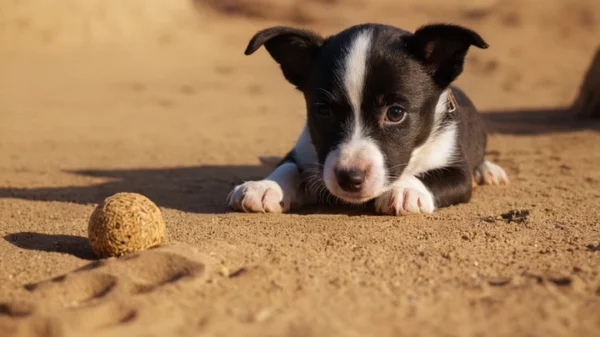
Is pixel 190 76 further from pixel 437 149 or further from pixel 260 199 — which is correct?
pixel 260 199

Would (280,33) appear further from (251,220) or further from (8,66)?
(8,66)

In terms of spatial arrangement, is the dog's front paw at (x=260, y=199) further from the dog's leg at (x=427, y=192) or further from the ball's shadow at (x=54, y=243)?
the ball's shadow at (x=54, y=243)

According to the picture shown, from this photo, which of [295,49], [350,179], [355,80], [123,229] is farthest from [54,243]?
[295,49]

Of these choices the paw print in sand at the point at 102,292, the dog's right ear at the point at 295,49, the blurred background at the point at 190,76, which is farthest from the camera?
the blurred background at the point at 190,76

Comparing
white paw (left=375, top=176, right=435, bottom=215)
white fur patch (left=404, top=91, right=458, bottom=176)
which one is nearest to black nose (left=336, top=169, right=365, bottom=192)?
white paw (left=375, top=176, right=435, bottom=215)

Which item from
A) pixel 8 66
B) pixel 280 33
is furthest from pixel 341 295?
pixel 8 66

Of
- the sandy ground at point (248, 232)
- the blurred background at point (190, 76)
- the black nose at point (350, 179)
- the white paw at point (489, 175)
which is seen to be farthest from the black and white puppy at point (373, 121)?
the blurred background at point (190, 76)

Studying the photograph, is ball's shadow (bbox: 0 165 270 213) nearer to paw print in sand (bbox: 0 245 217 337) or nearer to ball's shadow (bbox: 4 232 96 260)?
ball's shadow (bbox: 4 232 96 260)
